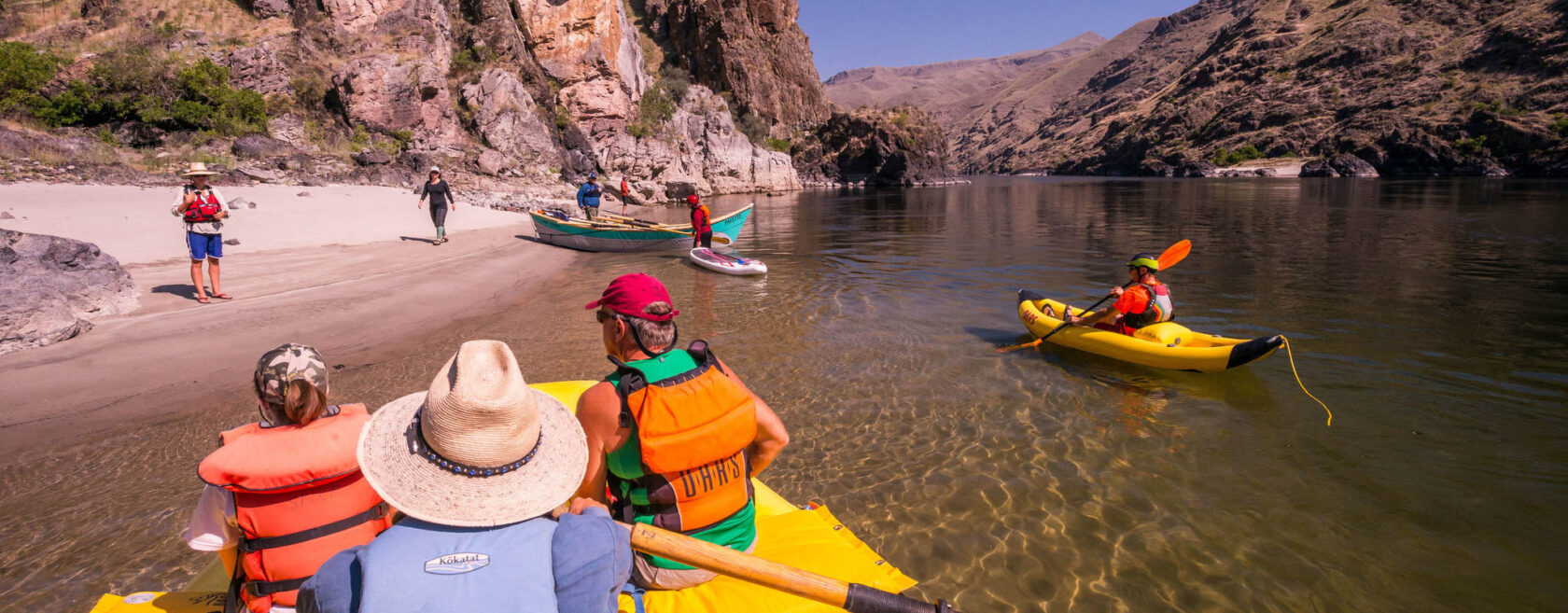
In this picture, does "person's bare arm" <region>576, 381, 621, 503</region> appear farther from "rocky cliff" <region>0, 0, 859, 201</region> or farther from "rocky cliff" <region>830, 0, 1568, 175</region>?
"rocky cliff" <region>830, 0, 1568, 175</region>

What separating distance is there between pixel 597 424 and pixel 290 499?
3.29 feet

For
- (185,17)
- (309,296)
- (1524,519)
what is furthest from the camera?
(185,17)

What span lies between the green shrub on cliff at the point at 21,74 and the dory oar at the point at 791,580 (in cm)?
3465

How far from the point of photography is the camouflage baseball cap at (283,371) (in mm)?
2115

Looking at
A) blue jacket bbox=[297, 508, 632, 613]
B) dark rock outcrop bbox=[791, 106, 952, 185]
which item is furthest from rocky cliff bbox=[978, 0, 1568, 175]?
blue jacket bbox=[297, 508, 632, 613]

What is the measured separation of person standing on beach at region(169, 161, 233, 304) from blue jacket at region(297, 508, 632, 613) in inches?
370

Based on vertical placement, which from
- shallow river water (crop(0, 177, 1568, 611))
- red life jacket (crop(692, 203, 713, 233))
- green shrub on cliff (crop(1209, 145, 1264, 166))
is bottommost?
shallow river water (crop(0, 177, 1568, 611))

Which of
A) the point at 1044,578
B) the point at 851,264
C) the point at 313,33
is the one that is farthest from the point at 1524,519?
the point at 313,33

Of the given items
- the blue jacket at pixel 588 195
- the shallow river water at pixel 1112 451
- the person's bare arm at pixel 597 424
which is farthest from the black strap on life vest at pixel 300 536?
the blue jacket at pixel 588 195

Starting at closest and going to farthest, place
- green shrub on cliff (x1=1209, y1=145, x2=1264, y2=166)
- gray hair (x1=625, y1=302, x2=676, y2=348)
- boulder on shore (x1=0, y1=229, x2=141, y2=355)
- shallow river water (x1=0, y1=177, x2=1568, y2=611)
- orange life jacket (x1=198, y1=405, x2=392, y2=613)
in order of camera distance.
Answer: orange life jacket (x1=198, y1=405, x2=392, y2=613), gray hair (x1=625, y1=302, x2=676, y2=348), shallow river water (x1=0, y1=177, x2=1568, y2=611), boulder on shore (x1=0, y1=229, x2=141, y2=355), green shrub on cliff (x1=1209, y1=145, x2=1264, y2=166)

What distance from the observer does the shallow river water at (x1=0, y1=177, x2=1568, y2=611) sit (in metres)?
3.81

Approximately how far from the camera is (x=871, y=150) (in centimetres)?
7650

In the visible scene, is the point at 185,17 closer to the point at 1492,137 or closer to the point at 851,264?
the point at 851,264

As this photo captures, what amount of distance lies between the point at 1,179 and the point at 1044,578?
72.7 feet
